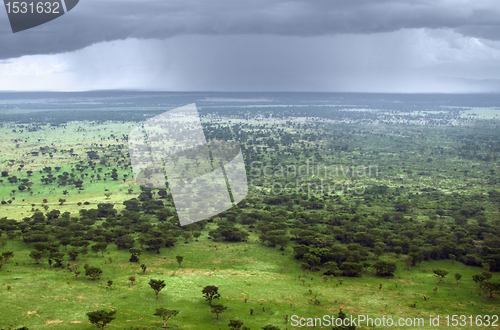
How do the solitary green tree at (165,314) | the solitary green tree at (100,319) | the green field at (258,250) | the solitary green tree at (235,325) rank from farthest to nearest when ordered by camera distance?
the green field at (258,250)
the solitary green tree at (165,314)
the solitary green tree at (235,325)
the solitary green tree at (100,319)

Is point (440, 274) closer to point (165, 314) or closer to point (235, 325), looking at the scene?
point (235, 325)

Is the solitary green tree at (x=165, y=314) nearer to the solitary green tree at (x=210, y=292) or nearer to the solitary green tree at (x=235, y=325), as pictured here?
the solitary green tree at (x=210, y=292)

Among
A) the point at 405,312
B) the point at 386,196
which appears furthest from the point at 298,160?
A: the point at 405,312

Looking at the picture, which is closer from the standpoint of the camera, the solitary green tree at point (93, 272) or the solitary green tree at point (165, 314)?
the solitary green tree at point (165, 314)

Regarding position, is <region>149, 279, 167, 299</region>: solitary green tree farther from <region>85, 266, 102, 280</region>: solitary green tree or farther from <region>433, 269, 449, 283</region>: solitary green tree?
<region>433, 269, 449, 283</region>: solitary green tree

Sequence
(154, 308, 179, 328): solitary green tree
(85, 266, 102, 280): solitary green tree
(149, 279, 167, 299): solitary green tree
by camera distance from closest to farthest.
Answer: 1. (154, 308, 179, 328): solitary green tree
2. (149, 279, 167, 299): solitary green tree
3. (85, 266, 102, 280): solitary green tree

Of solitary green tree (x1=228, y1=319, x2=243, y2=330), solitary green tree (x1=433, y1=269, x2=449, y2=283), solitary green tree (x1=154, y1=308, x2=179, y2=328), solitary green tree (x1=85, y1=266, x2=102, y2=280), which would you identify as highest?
solitary green tree (x1=85, y1=266, x2=102, y2=280)

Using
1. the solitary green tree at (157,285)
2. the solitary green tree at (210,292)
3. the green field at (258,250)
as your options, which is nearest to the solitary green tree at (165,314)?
the green field at (258,250)

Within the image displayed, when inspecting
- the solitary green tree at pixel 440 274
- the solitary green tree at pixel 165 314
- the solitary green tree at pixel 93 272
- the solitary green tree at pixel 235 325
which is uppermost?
the solitary green tree at pixel 93 272

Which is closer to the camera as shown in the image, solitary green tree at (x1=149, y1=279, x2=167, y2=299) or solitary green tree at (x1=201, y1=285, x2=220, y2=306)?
solitary green tree at (x1=201, y1=285, x2=220, y2=306)

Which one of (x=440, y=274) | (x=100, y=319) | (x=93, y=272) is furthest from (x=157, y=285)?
(x=440, y=274)

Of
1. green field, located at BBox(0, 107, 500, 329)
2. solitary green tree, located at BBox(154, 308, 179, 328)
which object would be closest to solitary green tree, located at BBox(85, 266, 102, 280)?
green field, located at BBox(0, 107, 500, 329)
